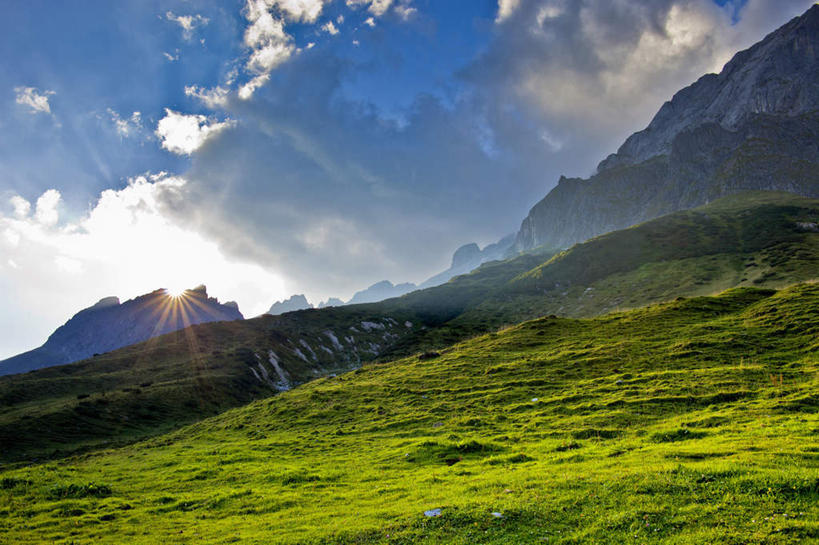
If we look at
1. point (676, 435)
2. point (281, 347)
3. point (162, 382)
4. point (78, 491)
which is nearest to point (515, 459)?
point (676, 435)

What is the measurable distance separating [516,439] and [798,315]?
41.2 m

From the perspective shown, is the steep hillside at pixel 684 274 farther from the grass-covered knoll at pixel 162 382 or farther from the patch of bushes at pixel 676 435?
the patch of bushes at pixel 676 435

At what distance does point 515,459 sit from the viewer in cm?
2292

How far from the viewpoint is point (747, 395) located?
2717 centimetres

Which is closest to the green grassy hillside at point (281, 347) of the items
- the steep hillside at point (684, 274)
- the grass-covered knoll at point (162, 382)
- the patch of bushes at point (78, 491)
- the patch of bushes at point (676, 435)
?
the grass-covered knoll at point (162, 382)

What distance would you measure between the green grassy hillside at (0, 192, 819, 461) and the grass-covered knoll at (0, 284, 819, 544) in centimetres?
1936

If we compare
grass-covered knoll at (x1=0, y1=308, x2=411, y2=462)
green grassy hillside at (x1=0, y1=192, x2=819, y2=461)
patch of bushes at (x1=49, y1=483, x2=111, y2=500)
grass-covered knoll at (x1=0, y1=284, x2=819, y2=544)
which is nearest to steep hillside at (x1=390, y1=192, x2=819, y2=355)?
green grassy hillside at (x1=0, y1=192, x2=819, y2=461)

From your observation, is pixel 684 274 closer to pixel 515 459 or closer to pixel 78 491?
pixel 515 459

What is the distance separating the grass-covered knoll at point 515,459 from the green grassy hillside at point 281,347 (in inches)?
762

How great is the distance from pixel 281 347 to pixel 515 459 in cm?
10652

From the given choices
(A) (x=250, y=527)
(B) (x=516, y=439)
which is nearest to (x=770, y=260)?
(B) (x=516, y=439)

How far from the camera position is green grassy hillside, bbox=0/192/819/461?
185 ft

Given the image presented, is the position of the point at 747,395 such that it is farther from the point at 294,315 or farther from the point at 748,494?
the point at 294,315

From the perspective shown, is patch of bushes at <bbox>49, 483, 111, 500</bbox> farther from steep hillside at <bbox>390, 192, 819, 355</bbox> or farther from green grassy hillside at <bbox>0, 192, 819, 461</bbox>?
steep hillside at <bbox>390, 192, 819, 355</bbox>
